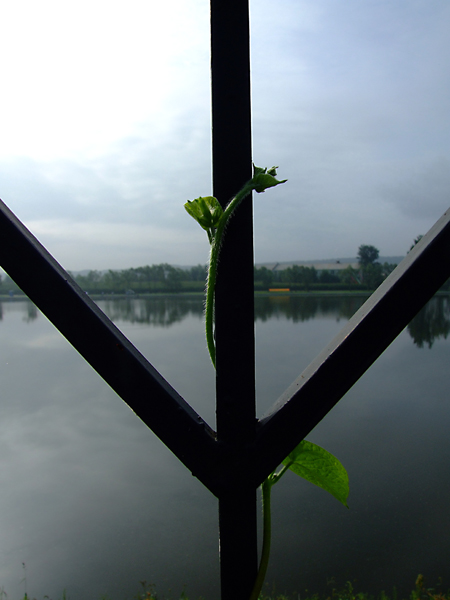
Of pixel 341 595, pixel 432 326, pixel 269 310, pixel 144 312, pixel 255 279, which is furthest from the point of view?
pixel 144 312

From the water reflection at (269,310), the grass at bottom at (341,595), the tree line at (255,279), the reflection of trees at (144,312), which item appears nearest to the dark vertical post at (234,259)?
the tree line at (255,279)

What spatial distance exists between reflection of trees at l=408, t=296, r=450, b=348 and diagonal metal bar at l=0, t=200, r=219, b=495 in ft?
6.39

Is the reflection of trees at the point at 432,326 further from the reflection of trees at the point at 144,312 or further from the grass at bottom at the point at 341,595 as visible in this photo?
the reflection of trees at the point at 144,312

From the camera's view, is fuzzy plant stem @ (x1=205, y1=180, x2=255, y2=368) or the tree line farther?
the tree line

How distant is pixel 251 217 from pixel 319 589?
5.28 feet

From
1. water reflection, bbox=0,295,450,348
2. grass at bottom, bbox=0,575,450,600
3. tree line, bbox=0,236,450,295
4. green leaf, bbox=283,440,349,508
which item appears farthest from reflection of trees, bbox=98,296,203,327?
green leaf, bbox=283,440,349,508

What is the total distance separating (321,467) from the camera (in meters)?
0.35

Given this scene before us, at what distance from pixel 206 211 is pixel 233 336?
0.10m

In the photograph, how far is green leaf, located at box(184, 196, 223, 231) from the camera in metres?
0.27

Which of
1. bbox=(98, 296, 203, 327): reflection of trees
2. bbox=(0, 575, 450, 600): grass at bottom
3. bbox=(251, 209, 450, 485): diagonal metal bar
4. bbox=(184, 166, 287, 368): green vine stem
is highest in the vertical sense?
bbox=(184, 166, 287, 368): green vine stem

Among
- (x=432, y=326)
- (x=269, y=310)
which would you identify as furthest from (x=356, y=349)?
(x=269, y=310)

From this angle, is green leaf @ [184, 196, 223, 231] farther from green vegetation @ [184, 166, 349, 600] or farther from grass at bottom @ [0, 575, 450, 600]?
grass at bottom @ [0, 575, 450, 600]

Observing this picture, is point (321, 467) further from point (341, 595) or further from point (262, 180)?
point (341, 595)

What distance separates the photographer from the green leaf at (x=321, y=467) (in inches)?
13.7
